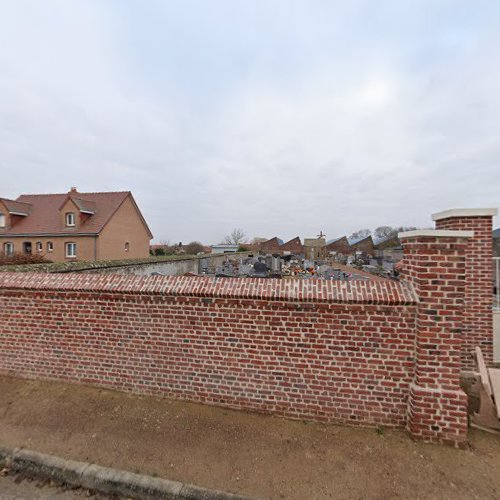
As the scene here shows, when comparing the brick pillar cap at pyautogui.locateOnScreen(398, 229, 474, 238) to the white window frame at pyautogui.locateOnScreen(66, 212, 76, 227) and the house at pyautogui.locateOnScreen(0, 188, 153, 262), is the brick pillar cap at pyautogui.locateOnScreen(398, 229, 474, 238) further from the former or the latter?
the white window frame at pyautogui.locateOnScreen(66, 212, 76, 227)

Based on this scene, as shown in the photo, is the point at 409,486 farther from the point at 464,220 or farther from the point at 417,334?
the point at 464,220

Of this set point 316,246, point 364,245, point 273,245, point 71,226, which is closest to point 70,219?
point 71,226

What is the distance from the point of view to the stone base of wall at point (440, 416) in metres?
2.97

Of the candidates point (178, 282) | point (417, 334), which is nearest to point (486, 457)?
point (417, 334)

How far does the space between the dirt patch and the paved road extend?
0.27m

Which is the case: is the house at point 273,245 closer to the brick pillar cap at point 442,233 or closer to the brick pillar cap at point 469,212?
the brick pillar cap at point 469,212

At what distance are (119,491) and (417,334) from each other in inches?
137

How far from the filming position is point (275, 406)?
3.53 metres

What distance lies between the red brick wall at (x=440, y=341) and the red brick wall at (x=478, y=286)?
6.29ft

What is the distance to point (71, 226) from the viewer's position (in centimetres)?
2345

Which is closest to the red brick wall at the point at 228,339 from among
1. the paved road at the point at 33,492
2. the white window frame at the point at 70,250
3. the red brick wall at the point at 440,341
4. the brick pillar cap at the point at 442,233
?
the red brick wall at the point at 440,341

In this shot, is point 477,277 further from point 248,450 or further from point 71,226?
point 71,226

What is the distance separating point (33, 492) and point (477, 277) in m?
6.40

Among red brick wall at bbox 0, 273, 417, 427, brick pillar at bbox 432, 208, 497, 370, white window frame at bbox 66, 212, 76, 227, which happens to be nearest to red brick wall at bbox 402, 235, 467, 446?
red brick wall at bbox 0, 273, 417, 427
